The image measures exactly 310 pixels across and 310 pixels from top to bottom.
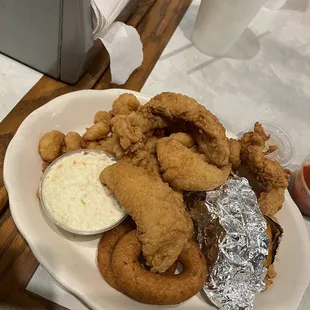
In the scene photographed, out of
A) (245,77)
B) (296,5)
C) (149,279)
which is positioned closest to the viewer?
(149,279)

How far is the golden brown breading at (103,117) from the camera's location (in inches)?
46.2

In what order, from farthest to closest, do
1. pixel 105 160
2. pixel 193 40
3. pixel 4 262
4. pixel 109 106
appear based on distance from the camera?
pixel 193 40 → pixel 109 106 → pixel 105 160 → pixel 4 262

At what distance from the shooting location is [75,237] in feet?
3.36

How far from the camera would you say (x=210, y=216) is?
1021 mm

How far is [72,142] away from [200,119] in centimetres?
37

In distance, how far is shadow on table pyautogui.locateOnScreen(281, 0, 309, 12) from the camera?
2.02 m

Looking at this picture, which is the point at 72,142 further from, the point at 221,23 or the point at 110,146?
the point at 221,23

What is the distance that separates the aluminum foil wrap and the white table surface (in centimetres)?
39

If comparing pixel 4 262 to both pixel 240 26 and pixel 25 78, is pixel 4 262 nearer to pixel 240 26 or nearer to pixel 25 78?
pixel 25 78

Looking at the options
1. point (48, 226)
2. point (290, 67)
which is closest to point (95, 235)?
point (48, 226)

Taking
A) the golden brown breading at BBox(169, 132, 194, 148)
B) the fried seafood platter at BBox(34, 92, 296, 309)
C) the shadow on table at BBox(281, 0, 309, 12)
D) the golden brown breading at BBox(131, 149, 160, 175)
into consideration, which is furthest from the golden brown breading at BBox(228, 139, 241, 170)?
the shadow on table at BBox(281, 0, 309, 12)

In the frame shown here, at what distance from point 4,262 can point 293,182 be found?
95 centimetres

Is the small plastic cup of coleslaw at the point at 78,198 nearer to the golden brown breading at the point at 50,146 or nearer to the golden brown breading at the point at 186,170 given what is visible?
the golden brown breading at the point at 50,146

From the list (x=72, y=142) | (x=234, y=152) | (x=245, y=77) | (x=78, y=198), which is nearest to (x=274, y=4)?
(x=245, y=77)
